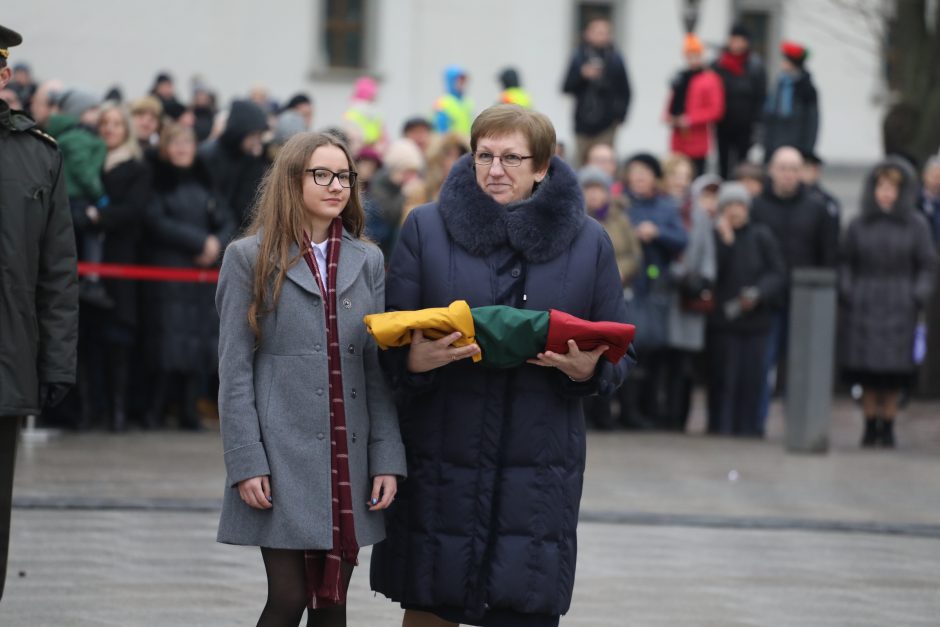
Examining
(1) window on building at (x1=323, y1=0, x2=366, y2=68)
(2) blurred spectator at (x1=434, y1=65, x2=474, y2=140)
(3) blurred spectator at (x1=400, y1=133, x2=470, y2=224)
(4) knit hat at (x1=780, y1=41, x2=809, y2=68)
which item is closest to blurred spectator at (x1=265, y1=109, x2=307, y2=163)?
(3) blurred spectator at (x1=400, y1=133, x2=470, y2=224)

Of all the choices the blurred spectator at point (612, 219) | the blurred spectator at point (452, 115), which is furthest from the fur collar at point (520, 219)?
the blurred spectator at point (452, 115)

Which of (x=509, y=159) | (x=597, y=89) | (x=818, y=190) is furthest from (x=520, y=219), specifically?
(x=597, y=89)

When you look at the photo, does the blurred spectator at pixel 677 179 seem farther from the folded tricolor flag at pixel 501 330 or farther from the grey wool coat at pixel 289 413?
the grey wool coat at pixel 289 413

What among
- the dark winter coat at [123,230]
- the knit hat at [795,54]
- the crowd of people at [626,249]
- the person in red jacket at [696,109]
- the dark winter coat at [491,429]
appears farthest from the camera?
the person in red jacket at [696,109]

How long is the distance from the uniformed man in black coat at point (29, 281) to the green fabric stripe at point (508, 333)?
1.45 m

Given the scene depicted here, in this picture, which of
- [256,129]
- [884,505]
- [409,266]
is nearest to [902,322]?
[884,505]

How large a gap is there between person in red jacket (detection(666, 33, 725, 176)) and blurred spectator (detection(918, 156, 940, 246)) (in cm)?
279

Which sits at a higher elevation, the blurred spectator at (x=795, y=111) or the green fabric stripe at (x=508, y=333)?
the blurred spectator at (x=795, y=111)

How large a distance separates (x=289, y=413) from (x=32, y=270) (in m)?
1.09

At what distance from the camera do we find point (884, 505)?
11.8 metres

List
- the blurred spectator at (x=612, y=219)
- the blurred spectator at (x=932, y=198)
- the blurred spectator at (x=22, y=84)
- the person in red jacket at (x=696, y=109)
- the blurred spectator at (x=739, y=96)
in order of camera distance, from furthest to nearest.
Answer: the blurred spectator at (x=739, y=96) < the person in red jacket at (x=696, y=109) < the blurred spectator at (x=22, y=84) < the blurred spectator at (x=932, y=198) < the blurred spectator at (x=612, y=219)

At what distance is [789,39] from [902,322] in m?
24.2

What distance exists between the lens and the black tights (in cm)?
596

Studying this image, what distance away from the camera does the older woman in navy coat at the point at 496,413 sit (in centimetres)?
611
